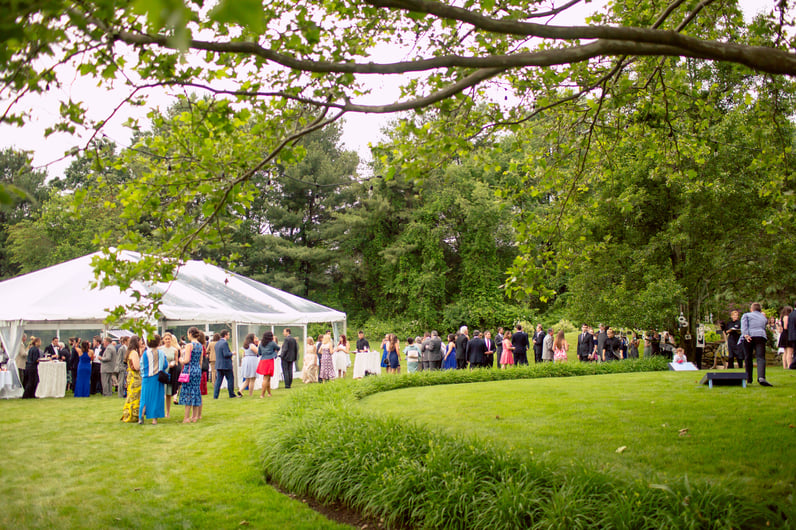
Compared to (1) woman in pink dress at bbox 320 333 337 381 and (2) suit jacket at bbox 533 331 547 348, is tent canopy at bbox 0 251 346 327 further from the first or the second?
(2) suit jacket at bbox 533 331 547 348

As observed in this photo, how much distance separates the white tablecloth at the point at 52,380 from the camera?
1627 cm

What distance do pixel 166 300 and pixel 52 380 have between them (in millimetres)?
3584

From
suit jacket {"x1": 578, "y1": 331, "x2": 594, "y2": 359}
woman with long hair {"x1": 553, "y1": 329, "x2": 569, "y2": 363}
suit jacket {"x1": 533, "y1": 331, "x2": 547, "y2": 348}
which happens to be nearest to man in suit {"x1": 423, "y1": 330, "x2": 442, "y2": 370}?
woman with long hair {"x1": 553, "y1": 329, "x2": 569, "y2": 363}

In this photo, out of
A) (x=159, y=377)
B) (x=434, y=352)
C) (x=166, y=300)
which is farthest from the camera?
(x=434, y=352)

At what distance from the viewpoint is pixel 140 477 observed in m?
6.80

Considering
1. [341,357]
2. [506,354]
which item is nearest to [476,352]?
[506,354]

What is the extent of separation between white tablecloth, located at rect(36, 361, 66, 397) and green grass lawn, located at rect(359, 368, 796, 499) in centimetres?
906

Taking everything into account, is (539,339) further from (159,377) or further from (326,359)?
(159,377)

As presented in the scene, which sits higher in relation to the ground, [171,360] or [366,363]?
[171,360]

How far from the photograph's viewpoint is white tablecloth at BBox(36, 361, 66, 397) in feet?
53.4

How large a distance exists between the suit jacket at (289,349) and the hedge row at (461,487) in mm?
8416

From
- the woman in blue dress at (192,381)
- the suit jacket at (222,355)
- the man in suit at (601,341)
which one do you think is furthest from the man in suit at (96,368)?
the man in suit at (601,341)

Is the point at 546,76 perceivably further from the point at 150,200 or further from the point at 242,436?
the point at 242,436

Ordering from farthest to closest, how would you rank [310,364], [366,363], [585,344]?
[366,363]
[585,344]
[310,364]
